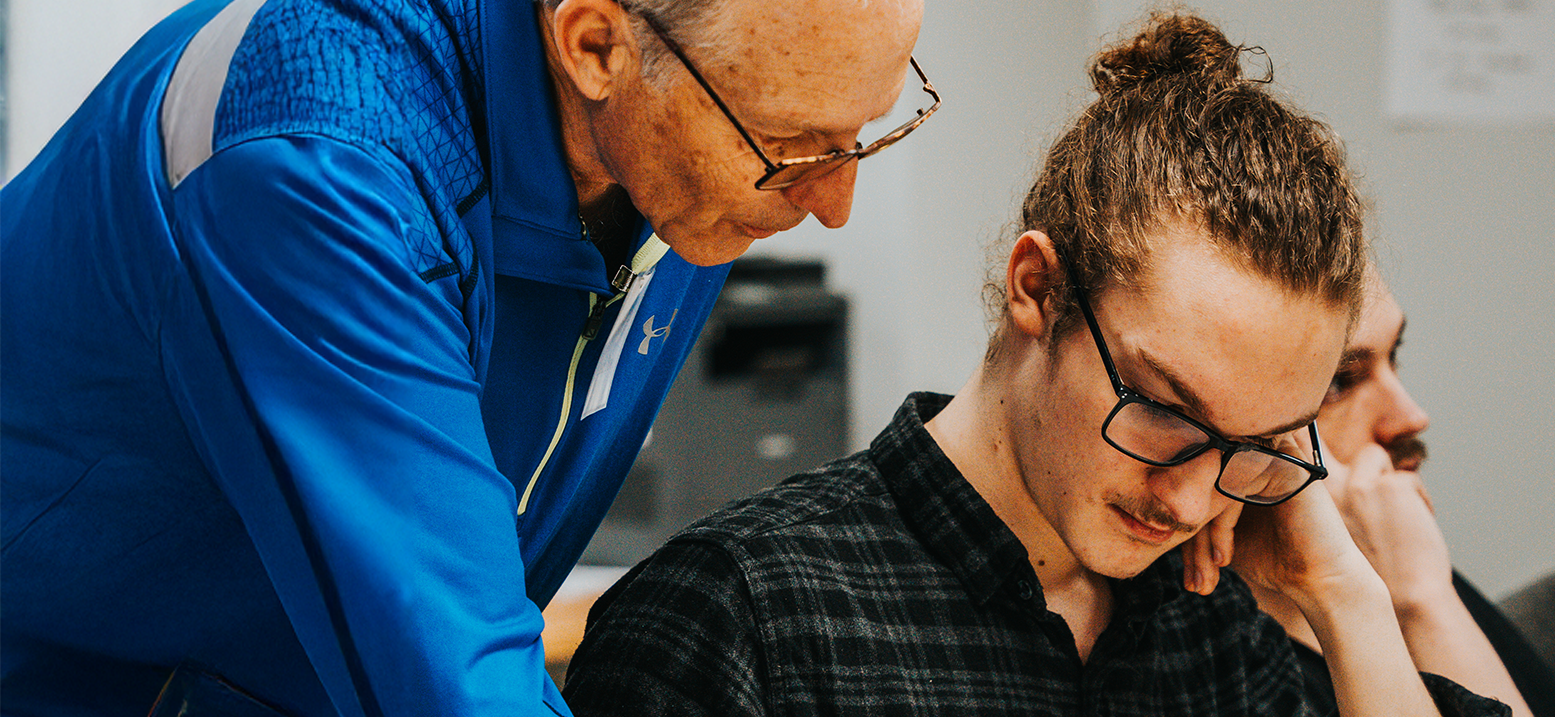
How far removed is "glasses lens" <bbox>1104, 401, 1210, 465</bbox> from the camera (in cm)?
115

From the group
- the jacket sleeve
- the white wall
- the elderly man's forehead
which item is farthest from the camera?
the white wall

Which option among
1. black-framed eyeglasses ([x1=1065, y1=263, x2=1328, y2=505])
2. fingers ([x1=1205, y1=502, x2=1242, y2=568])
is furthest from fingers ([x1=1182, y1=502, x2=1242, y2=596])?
black-framed eyeglasses ([x1=1065, y1=263, x2=1328, y2=505])

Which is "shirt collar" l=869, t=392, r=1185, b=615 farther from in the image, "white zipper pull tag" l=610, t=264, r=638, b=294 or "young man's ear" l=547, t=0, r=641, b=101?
"young man's ear" l=547, t=0, r=641, b=101

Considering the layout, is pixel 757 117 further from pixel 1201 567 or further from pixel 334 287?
pixel 1201 567

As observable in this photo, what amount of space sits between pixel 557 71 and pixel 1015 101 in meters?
3.13

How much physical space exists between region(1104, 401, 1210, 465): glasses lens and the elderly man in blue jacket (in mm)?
328

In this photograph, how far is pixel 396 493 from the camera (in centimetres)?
75

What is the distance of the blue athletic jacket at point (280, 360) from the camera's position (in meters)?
0.74

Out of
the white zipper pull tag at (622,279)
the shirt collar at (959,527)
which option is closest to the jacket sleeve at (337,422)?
the white zipper pull tag at (622,279)

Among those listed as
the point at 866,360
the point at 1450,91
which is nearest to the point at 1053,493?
the point at 1450,91

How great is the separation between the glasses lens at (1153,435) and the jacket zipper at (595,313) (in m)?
0.42

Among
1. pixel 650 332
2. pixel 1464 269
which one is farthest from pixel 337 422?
pixel 1464 269

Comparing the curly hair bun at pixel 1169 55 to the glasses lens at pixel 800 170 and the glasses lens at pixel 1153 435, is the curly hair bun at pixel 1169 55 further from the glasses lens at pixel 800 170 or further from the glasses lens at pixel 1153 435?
the glasses lens at pixel 800 170

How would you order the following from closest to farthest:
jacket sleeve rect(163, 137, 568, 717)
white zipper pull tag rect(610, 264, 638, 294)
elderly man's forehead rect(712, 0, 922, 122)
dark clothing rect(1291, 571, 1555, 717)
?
jacket sleeve rect(163, 137, 568, 717) < elderly man's forehead rect(712, 0, 922, 122) < white zipper pull tag rect(610, 264, 638, 294) < dark clothing rect(1291, 571, 1555, 717)
